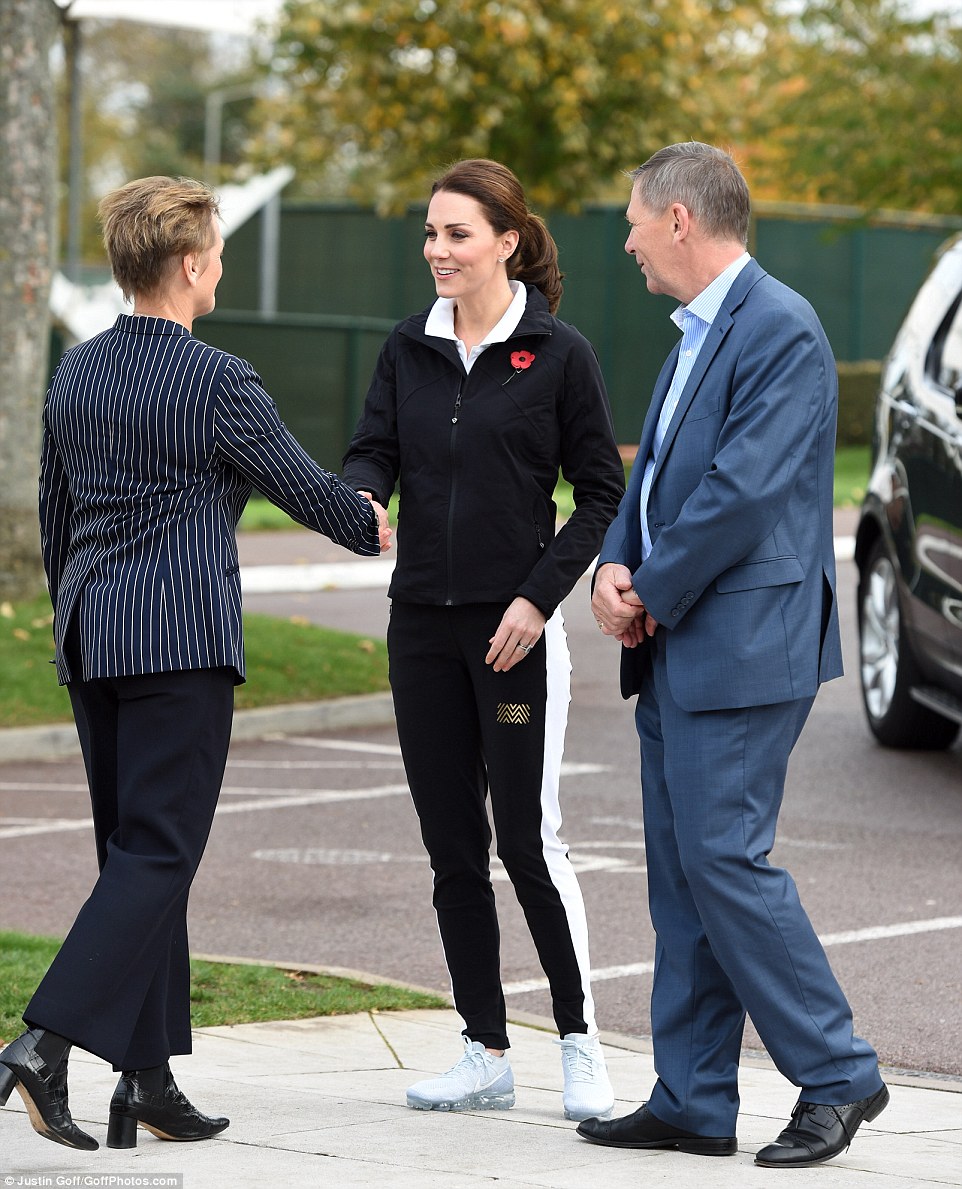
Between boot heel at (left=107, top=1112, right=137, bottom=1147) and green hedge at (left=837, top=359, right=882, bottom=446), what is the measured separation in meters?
25.9

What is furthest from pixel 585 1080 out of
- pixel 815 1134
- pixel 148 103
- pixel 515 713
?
pixel 148 103

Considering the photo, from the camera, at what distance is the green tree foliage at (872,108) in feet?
88.4

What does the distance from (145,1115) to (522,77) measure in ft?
78.4

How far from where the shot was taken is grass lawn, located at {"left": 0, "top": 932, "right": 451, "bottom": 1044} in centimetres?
533

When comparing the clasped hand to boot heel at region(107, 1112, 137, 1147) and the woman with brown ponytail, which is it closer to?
the woman with brown ponytail

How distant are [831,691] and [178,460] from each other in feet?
25.6

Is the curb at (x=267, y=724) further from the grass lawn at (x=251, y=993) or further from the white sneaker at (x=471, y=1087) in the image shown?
the white sneaker at (x=471, y=1087)

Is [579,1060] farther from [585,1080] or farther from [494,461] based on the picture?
[494,461]

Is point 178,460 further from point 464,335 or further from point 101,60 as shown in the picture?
point 101,60

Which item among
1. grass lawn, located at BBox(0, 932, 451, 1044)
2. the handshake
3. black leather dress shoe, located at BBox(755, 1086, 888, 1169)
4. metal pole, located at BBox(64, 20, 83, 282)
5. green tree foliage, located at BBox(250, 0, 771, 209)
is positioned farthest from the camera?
green tree foliage, located at BBox(250, 0, 771, 209)

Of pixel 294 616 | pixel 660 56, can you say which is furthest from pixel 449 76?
pixel 294 616

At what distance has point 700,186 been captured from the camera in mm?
4008

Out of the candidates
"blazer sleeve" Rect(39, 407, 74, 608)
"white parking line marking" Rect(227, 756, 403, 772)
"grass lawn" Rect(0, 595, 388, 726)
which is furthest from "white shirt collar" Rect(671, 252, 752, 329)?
"grass lawn" Rect(0, 595, 388, 726)

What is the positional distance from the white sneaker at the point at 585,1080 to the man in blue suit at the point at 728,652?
0.66 feet
